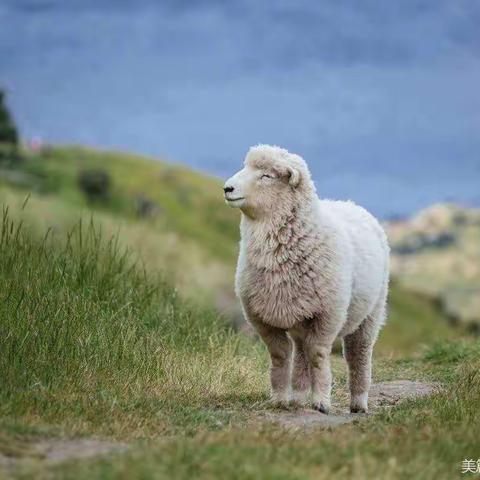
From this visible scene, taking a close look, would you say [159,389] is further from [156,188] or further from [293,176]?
[156,188]

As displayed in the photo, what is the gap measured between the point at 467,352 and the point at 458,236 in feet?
520

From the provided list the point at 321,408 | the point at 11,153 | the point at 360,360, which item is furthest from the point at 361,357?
the point at 11,153

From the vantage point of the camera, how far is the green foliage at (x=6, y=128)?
65.6m

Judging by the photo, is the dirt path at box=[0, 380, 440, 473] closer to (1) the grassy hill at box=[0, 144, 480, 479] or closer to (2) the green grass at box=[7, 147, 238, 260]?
(1) the grassy hill at box=[0, 144, 480, 479]

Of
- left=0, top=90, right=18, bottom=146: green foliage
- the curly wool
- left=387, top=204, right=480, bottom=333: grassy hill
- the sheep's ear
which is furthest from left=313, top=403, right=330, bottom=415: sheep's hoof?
left=387, top=204, right=480, bottom=333: grassy hill

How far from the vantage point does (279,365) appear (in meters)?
9.46

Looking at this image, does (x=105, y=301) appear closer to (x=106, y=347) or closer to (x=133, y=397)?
(x=106, y=347)

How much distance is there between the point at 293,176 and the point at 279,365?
171 cm

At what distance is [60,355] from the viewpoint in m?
9.36

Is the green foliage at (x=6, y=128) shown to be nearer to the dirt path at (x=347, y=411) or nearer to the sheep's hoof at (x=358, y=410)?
the dirt path at (x=347, y=411)

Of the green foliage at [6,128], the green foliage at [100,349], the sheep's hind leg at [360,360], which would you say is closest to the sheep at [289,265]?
the sheep's hind leg at [360,360]

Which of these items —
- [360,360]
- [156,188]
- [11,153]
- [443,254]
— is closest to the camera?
[360,360]

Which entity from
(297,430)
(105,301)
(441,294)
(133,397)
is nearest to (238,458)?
(297,430)

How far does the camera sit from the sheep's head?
9.01 meters
